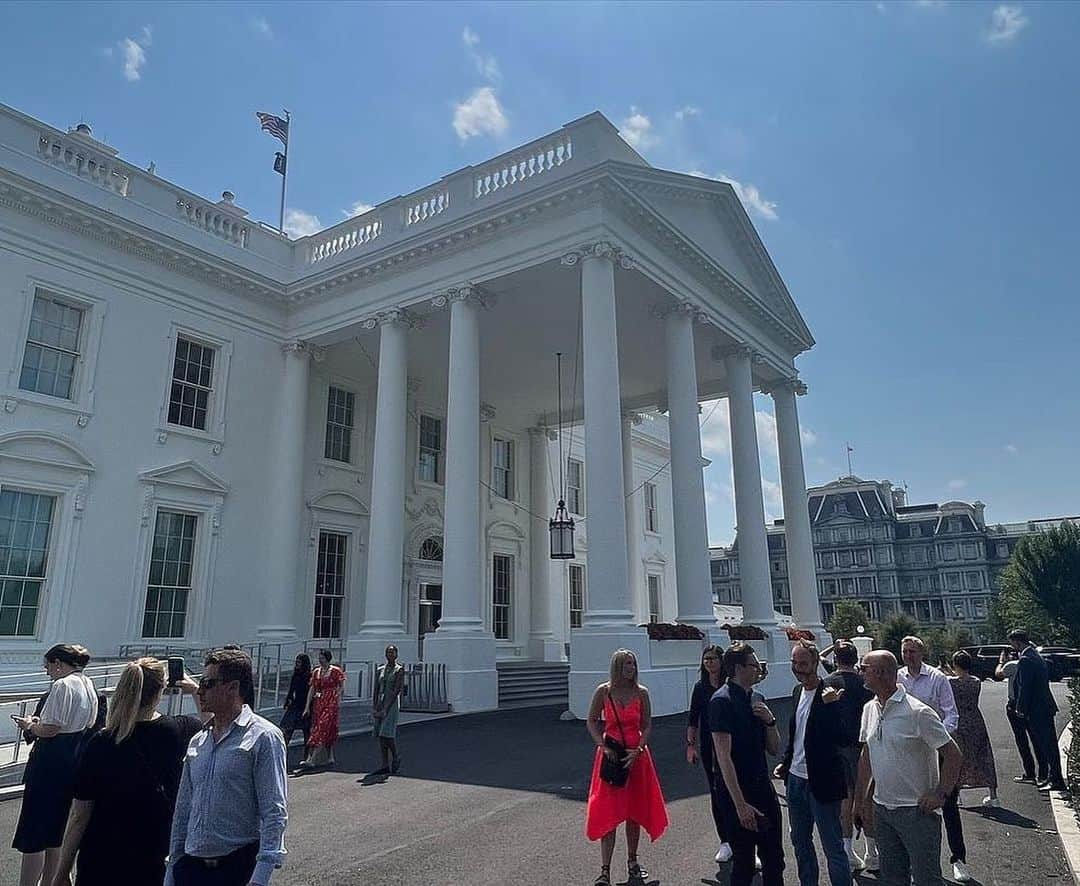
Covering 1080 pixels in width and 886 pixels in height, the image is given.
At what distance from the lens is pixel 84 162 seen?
1612 centimetres

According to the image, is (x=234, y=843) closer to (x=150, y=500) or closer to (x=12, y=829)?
(x=12, y=829)

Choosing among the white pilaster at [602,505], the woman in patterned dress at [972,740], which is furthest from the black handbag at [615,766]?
the white pilaster at [602,505]

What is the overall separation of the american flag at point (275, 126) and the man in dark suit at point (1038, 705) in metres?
21.2

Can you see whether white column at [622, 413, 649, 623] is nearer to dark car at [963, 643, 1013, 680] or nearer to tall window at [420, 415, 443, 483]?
tall window at [420, 415, 443, 483]

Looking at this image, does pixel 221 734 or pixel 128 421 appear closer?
pixel 221 734

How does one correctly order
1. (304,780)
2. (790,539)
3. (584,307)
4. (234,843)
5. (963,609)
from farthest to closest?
(963,609) → (790,539) → (584,307) → (304,780) → (234,843)

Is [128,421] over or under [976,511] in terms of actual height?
under

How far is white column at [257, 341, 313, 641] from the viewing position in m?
17.9

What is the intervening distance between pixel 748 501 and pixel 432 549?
969 centimetres

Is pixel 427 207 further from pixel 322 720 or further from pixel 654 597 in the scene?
pixel 654 597

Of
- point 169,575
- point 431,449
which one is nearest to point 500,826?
point 169,575

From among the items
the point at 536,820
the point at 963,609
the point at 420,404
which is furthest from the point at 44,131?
the point at 963,609

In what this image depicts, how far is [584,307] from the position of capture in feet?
50.3

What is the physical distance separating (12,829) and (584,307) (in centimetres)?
1199
